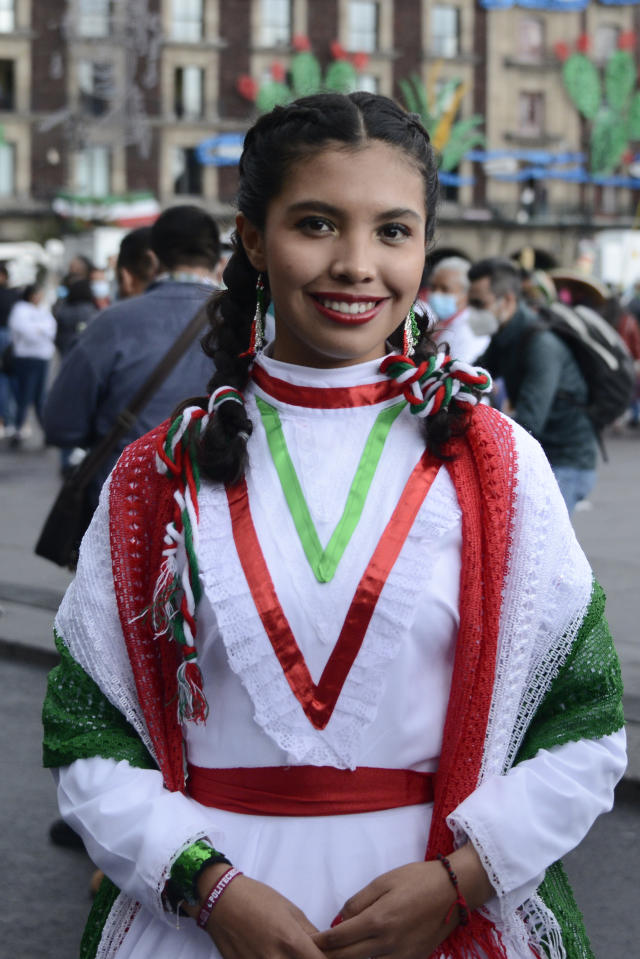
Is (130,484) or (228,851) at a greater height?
(130,484)

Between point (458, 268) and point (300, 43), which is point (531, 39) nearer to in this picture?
point (300, 43)

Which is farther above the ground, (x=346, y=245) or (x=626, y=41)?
(x=626, y=41)

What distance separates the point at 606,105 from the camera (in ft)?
166

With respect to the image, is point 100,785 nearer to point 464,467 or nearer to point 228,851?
point 228,851

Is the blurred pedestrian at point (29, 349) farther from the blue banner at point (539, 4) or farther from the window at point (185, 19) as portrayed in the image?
the blue banner at point (539, 4)

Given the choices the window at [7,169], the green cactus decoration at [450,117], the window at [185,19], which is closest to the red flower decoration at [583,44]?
the green cactus decoration at [450,117]

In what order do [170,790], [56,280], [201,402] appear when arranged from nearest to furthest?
[170,790] < [201,402] < [56,280]

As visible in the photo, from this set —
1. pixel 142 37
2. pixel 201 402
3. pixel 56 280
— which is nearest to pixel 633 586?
pixel 201 402

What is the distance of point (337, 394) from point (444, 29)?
5102 cm

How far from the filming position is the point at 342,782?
175 centimetres

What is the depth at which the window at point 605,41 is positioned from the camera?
51.5m

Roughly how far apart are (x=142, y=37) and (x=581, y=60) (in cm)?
1547

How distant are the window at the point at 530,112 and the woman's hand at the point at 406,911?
5119cm

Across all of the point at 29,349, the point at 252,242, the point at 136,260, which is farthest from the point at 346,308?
the point at 29,349
